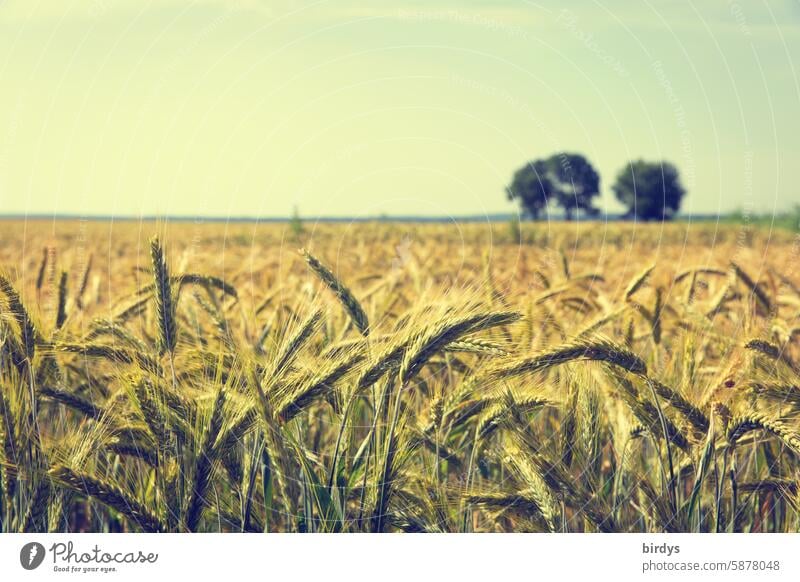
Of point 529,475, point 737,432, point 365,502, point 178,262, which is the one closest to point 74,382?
point 178,262

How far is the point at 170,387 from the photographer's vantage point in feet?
9.15

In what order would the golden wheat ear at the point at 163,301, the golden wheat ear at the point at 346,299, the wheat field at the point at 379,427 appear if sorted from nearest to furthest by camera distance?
the wheat field at the point at 379,427 < the golden wheat ear at the point at 163,301 < the golden wheat ear at the point at 346,299

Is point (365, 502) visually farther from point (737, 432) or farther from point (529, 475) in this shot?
point (737, 432)

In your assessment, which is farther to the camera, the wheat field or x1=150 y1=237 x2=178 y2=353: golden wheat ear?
x1=150 y1=237 x2=178 y2=353: golden wheat ear
